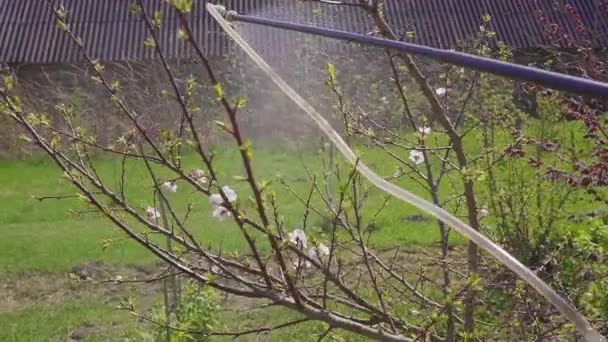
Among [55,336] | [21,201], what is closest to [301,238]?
[55,336]

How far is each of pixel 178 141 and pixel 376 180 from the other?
70 cm

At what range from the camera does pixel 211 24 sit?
10.4m

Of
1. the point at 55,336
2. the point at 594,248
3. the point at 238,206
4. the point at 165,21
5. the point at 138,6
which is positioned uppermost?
the point at 165,21

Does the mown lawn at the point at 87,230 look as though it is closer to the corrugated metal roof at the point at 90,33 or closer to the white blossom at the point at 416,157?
the white blossom at the point at 416,157

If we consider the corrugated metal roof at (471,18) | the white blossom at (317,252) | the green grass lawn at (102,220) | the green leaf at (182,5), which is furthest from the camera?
the corrugated metal roof at (471,18)

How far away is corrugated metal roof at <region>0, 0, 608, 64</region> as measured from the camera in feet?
33.1

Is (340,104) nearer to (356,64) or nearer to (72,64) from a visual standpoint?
(356,64)

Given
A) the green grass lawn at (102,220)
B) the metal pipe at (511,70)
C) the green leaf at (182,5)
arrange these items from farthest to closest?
the green grass lawn at (102,220) → the green leaf at (182,5) → the metal pipe at (511,70)

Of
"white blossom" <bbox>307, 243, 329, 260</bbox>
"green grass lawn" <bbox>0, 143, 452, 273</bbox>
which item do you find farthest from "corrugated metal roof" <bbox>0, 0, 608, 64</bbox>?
"white blossom" <bbox>307, 243, 329, 260</bbox>

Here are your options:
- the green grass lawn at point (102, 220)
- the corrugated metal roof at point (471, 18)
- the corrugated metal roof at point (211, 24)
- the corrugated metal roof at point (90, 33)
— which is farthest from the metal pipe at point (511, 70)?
the corrugated metal roof at point (471, 18)

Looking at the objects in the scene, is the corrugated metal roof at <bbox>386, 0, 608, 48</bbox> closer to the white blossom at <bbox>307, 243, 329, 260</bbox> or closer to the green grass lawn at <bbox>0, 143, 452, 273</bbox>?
the green grass lawn at <bbox>0, 143, 452, 273</bbox>

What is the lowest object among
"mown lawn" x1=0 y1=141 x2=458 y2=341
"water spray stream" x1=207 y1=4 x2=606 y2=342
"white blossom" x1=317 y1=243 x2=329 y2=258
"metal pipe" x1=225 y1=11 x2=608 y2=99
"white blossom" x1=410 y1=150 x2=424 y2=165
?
"mown lawn" x1=0 y1=141 x2=458 y2=341

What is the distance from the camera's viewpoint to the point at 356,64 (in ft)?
29.3

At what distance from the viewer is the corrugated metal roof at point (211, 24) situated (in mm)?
10086
